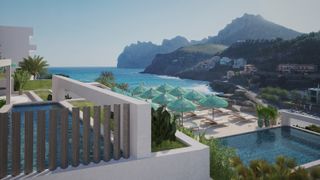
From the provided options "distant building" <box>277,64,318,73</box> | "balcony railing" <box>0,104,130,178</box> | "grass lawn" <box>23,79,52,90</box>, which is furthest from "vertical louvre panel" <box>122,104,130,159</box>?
"distant building" <box>277,64,318,73</box>

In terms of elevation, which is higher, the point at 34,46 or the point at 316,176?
the point at 34,46

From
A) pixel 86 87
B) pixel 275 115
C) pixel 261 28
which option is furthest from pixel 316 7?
pixel 86 87

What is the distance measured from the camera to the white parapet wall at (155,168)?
20.7 feet

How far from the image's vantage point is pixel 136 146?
272 inches

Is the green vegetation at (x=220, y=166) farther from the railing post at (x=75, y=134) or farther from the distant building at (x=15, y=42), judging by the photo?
the distant building at (x=15, y=42)

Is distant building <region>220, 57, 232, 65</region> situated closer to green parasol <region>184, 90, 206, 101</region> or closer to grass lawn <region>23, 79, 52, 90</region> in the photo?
grass lawn <region>23, 79, 52, 90</region>

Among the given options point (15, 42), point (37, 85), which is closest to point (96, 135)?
point (37, 85)

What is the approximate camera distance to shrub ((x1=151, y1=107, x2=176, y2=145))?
27.7 feet

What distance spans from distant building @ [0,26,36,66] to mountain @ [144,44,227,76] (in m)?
104

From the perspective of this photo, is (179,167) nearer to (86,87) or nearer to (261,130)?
(86,87)

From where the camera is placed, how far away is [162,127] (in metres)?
8.59

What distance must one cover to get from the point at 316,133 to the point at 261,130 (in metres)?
3.03

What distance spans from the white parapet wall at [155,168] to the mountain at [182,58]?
137978 millimetres

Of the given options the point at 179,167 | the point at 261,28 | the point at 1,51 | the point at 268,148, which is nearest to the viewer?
the point at 179,167
